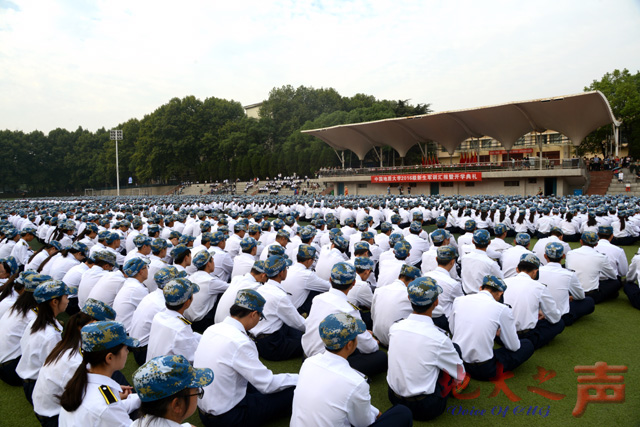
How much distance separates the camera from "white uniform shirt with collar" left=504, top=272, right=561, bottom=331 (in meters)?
4.18

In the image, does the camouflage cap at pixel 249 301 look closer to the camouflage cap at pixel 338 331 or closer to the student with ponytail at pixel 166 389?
the camouflage cap at pixel 338 331

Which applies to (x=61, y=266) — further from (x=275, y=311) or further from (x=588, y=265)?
(x=588, y=265)

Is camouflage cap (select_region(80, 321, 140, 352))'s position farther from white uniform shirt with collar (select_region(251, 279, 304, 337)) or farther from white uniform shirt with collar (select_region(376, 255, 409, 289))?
white uniform shirt with collar (select_region(376, 255, 409, 289))

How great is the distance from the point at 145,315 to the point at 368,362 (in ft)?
7.12

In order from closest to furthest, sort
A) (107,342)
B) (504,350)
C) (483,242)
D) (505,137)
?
(107,342) → (504,350) → (483,242) → (505,137)

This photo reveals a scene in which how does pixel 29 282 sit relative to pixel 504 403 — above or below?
above

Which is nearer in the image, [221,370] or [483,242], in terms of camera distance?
[221,370]

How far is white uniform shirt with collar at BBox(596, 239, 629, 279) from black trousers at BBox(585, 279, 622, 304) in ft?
0.74

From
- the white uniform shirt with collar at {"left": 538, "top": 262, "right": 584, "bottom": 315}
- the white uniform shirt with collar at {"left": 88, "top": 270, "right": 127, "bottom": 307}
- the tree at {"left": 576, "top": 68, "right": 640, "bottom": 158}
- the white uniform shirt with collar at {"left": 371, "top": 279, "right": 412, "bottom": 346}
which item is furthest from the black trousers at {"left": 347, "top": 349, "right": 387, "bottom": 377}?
the tree at {"left": 576, "top": 68, "right": 640, "bottom": 158}

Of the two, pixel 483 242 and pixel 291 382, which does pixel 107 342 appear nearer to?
pixel 291 382

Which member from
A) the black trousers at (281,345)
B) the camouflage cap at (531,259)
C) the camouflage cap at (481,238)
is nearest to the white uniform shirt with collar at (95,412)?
the black trousers at (281,345)

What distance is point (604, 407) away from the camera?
333 cm

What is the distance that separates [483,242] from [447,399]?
2.66 metres

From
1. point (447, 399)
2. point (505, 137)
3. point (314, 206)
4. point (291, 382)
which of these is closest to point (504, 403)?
point (447, 399)
